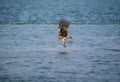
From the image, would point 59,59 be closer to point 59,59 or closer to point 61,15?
point 59,59

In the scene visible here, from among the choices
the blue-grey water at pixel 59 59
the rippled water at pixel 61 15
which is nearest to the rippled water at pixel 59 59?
the blue-grey water at pixel 59 59

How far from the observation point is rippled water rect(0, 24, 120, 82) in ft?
66.4

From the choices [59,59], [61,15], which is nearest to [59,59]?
[59,59]

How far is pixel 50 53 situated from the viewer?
27172 mm

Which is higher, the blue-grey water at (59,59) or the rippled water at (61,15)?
the blue-grey water at (59,59)

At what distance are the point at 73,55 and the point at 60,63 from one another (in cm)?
303

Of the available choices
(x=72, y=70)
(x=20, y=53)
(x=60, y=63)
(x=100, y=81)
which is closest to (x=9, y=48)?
(x=20, y=53)

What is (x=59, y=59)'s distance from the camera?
24781 millimetres

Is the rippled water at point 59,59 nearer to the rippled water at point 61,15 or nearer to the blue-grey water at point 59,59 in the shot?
the blue-grey water at point 59,59

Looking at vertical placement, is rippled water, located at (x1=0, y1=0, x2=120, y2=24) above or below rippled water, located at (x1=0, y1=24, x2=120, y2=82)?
below

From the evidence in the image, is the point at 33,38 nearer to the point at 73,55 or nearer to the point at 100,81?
the point at 73,55

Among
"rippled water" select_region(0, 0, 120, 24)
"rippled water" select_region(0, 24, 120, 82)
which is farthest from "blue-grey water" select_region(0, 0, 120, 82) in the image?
"rippled water" select_region(0, 0, 120, 24)

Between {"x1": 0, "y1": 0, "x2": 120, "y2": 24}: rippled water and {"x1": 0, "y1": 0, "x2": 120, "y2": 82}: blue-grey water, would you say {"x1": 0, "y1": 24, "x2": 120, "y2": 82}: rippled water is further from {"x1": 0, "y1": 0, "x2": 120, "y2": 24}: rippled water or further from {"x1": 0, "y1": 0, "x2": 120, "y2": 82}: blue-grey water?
{"x1": 0, "y1": 0, "x2": 120, "y2": 24}: rippled water

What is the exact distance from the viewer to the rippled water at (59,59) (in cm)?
2025
